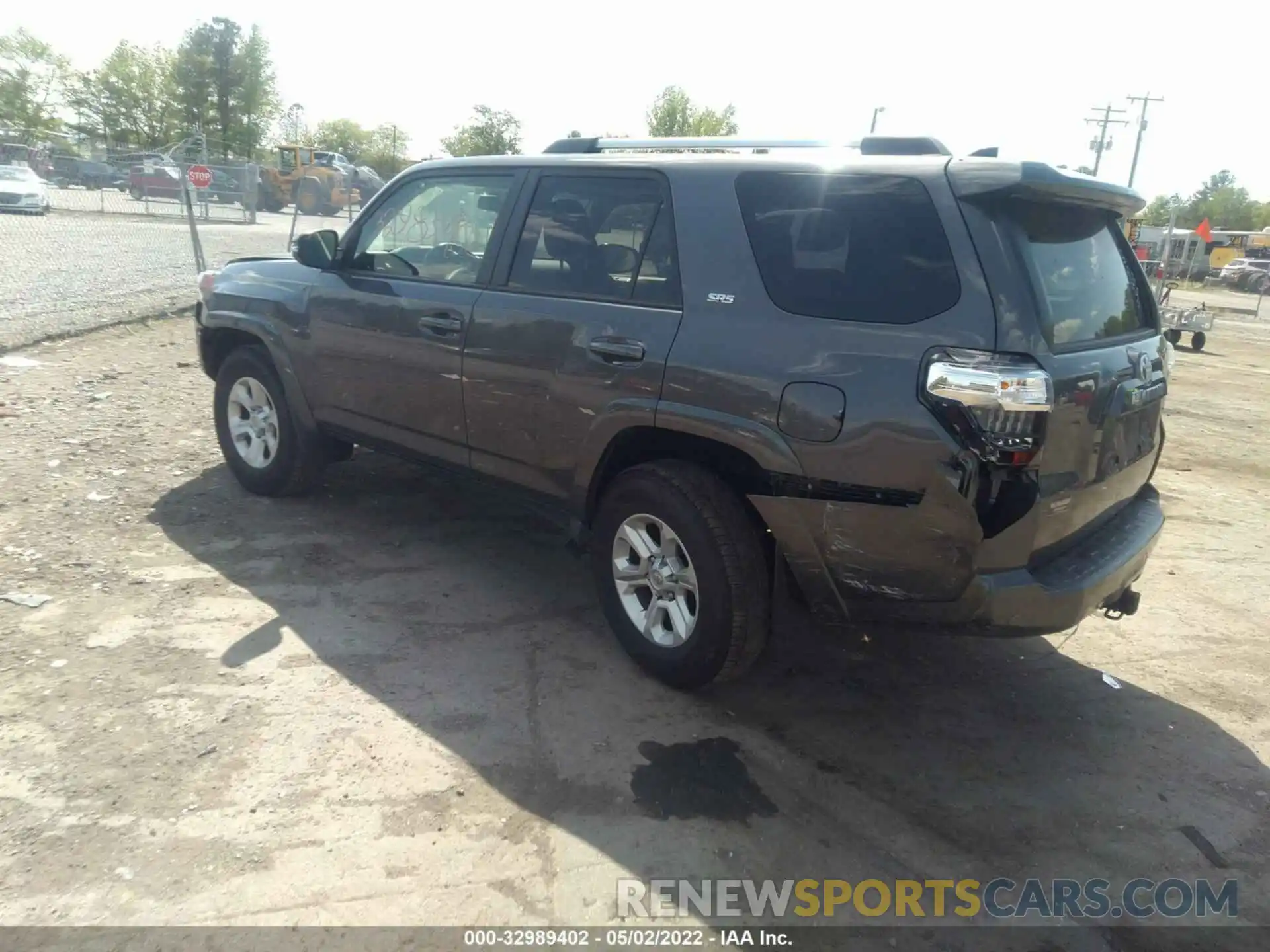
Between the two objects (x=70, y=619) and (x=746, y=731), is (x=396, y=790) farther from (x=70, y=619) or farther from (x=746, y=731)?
(x=70, y=619)

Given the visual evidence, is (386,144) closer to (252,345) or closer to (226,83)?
(226,83)

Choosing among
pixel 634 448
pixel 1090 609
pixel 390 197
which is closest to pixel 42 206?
pixel 390 197

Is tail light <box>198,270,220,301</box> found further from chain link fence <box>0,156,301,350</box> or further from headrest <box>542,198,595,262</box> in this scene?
chain link fence <box>0,156,301,350</box>

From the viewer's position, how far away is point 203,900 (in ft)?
7.96

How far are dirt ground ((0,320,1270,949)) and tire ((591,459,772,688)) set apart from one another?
8.1 inches

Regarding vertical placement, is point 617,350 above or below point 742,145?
below

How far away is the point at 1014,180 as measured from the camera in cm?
277

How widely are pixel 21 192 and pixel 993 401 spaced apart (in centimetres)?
2568

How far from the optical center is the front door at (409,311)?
4.17 meters

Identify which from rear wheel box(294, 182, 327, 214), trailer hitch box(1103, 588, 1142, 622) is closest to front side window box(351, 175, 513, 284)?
trailer hitch box(1103, 588, 1142, 622)

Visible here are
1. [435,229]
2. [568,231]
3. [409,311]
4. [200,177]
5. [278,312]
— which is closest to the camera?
[568,231]

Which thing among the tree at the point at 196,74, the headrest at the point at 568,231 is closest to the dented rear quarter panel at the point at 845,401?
the headrest at the point at 568,231

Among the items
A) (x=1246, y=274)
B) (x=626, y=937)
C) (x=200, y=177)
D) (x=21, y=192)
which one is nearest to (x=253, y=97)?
(x=21, y=192)

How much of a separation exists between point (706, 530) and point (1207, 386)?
1112 cm
